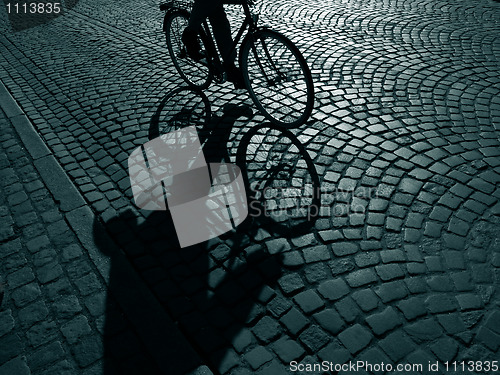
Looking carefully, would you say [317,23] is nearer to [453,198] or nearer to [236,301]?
[453,198]

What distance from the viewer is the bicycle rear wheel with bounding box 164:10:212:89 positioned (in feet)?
18.2

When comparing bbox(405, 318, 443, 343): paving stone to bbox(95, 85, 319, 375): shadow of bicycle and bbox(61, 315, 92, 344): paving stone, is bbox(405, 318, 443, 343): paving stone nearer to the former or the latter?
bbox(95, 85, 319, 375): shadow of bicycle

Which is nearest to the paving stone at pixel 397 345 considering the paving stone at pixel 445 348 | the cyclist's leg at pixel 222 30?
the paving stone at pixel 445 348

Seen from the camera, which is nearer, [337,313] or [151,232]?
[337,313]

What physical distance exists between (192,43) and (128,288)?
3.42 meters

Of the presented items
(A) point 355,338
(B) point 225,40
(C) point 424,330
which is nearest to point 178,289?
(A) point 355,338

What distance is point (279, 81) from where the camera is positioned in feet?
15.9

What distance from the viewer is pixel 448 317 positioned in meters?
2.60

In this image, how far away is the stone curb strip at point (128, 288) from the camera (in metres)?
2.56

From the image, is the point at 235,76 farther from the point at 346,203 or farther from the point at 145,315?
the point at 145,315

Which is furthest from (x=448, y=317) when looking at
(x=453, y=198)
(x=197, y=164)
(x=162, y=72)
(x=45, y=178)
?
(x=162, y=72)

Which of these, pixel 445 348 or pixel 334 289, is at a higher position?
pixel 445 348

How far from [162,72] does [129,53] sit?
1.40 m

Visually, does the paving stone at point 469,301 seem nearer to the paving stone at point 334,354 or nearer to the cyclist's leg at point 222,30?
the paving stone at point 334,354
